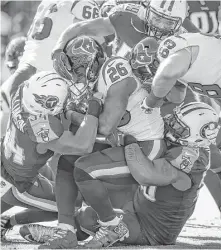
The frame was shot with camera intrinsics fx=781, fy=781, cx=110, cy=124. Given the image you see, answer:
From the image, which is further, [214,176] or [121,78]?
[214,176]

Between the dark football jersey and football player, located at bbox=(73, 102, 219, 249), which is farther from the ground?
the dark football jersey

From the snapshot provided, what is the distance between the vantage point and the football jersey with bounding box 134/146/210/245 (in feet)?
14.0

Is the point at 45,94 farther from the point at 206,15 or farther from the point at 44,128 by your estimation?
the point at 206,15

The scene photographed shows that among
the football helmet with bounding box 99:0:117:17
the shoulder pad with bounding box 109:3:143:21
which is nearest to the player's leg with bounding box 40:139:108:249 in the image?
the shoulder pad with bounding box 109:3:143:21

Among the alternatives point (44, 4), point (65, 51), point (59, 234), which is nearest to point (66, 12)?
point (44, 4)

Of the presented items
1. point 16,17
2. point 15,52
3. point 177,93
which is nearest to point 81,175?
point 177,93

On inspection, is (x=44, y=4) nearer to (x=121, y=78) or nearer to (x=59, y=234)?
(x=121, y=78)

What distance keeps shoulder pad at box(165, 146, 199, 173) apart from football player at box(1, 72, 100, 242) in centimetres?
46

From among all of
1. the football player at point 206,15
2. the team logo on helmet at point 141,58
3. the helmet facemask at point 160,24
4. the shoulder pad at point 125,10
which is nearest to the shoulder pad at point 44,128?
the team logo on helmet at point 141,58

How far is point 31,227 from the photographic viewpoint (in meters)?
4.38

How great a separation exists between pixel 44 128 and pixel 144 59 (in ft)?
2.27

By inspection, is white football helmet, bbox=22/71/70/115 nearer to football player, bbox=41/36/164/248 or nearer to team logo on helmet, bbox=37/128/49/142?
team logo on helmet, bbox=37/128/49/142

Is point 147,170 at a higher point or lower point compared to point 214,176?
higher

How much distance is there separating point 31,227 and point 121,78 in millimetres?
983
